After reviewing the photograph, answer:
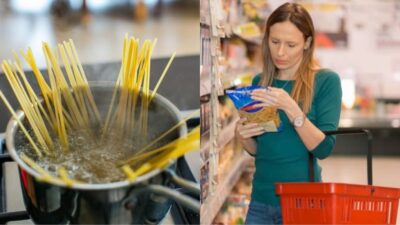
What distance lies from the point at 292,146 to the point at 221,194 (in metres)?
1.10

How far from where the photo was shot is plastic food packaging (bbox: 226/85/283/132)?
2127mm

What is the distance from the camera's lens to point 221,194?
10.9 feet

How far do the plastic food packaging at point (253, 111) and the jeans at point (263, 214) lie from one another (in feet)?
1.12

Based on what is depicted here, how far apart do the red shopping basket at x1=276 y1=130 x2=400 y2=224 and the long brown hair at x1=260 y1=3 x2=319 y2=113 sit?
0.34 metres

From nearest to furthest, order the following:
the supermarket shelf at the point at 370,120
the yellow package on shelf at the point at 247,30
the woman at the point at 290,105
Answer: the woman at the point at 290,105
the yellow package on shelf at the point at 247,30
the supermarket shelf at the point at 370,120

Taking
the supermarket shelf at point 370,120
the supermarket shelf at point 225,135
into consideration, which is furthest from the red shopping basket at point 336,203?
the supermarket shelf at point 370,120

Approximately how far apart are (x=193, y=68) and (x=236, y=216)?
6.84 feet

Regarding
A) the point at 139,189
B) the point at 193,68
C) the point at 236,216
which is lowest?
the point at 236,216

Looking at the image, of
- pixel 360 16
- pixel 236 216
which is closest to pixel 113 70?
pixel 236 216

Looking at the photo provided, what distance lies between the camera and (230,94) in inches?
83.7

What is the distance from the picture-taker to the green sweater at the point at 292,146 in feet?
7.26

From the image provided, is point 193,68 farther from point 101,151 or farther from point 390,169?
point 390,169

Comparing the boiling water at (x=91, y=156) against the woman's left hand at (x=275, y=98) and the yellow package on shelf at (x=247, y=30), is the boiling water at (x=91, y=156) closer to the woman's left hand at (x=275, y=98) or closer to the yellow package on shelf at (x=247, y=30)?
the woman's left hand at (x=275, y=98)

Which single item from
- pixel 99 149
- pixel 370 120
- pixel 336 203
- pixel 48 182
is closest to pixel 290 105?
pixel 336 203
